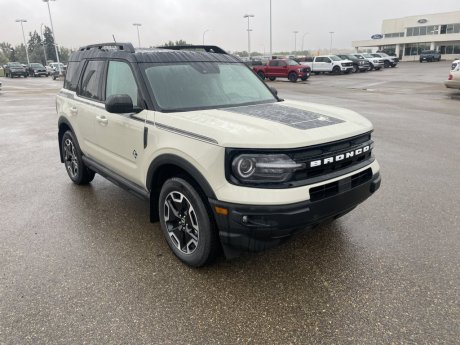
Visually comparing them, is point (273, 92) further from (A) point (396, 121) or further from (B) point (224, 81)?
(A) point (396, 121)

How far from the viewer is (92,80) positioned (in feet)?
15.4

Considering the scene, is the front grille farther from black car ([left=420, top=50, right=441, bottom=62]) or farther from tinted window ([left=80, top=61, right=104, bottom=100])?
black car ([left=420, top=50, right=441, bottom=62])

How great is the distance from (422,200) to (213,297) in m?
3.29

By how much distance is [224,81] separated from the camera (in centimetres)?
419

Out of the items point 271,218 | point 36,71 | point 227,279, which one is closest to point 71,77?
point 227,279

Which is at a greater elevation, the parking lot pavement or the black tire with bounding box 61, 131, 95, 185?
the black tire with bounding box 61, 131, 95, 185

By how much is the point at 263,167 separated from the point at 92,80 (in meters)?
2.95

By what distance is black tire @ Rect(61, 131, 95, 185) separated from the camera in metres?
5.34

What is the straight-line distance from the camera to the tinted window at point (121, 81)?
150 inches

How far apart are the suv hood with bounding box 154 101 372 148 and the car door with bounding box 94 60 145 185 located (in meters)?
0.42

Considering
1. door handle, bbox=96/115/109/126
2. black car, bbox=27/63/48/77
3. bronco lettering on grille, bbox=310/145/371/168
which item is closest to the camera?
bronco lettering on grille, bbox=310/145/371/168

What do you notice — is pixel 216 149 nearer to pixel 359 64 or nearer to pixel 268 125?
pixel 268 125

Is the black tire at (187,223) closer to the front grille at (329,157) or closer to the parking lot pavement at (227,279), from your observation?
the parking lot pavement at (227,279)

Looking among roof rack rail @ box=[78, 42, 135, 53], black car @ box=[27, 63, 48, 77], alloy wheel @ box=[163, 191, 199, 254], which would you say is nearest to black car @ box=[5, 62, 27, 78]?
black car @ box=[27, 63, 48, 77]
